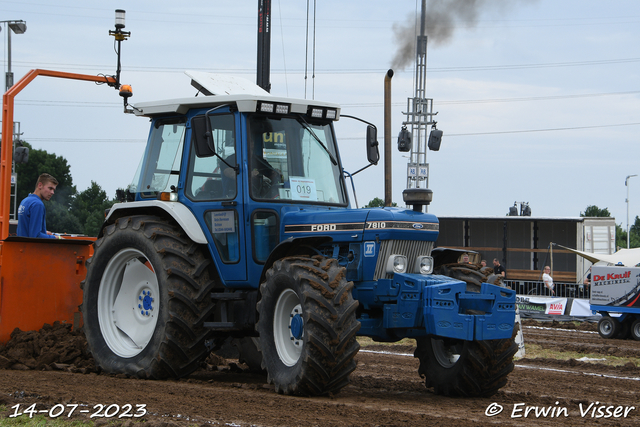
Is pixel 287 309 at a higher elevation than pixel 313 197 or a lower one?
lower

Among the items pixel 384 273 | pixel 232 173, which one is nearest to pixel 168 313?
pixel 232 173

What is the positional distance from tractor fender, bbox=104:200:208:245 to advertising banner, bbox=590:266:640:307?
12786mm

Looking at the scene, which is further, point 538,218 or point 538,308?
point 538,218

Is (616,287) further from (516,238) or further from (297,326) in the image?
(516,238)

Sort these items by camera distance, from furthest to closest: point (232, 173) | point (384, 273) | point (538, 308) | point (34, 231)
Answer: point (538, 308)
point (34, 231)
point (232, 173)
point (384, 273)

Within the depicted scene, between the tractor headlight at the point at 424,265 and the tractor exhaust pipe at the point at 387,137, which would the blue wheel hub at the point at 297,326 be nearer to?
the tractor headlight at the point at 424,265

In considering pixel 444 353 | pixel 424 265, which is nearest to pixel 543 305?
pixel 444 353

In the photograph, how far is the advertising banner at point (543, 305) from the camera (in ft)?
72.4

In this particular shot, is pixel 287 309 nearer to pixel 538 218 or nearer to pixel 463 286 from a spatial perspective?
pixel 463 286

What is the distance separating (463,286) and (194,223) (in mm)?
2847

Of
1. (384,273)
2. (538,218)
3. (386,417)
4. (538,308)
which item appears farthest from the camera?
(538,218)

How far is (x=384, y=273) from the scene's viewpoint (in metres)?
7.50

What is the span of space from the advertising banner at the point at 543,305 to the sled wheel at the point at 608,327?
3669 mm

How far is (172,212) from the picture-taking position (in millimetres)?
8141
